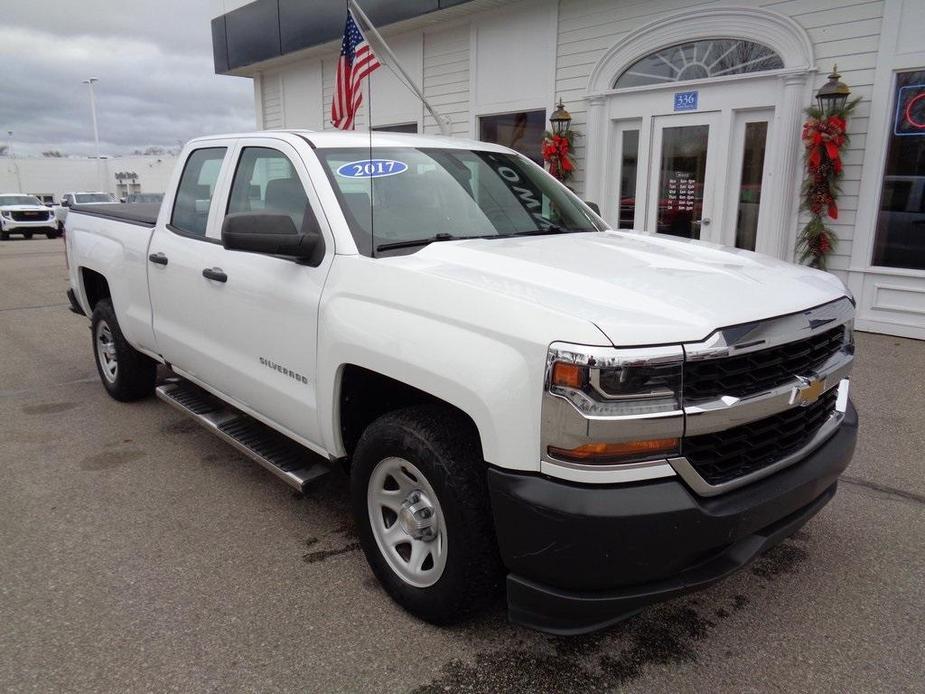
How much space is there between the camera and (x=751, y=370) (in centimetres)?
223

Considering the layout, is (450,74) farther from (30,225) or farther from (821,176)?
(30,225)

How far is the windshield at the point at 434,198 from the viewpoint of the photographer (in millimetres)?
3107

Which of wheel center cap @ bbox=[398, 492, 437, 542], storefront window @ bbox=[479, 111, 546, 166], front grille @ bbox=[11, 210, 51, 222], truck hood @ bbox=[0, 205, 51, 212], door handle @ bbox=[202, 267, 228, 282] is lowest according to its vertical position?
front grille @ bbox=[11, 210, 51, 222]

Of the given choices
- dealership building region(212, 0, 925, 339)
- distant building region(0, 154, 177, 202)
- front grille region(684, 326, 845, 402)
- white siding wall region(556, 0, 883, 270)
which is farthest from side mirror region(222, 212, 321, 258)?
distant building region(0, 154, 177, 202)

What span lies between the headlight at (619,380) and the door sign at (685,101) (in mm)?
7512

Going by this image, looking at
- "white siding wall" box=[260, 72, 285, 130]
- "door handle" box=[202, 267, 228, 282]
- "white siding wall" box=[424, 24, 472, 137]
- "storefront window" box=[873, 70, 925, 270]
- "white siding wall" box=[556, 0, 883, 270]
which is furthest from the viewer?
"white siding wall" box=[260, 72, 285, 130]

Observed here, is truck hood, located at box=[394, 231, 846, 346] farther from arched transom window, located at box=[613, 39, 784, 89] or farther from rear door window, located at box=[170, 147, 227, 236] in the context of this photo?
arched transom window, located at box=[613, 39, 784, 89]

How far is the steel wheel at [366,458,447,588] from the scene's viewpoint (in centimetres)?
255

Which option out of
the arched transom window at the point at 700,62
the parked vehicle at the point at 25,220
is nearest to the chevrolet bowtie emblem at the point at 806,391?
the arched transom window at the point at 700,62

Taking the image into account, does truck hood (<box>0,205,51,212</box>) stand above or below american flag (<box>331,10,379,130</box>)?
below

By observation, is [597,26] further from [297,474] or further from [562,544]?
[562,544]

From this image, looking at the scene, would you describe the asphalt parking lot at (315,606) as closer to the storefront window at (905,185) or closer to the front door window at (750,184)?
the storefront window at (905,185)

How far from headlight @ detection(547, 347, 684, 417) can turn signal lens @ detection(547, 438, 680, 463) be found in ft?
0.32

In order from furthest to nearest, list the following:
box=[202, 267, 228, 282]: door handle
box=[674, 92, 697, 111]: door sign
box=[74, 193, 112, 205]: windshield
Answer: box=[74, 193, 112, 205]: windshield, box=[674, 92, 697, 111]: door sign, box=[202, 267, 228, 282]: door handle
